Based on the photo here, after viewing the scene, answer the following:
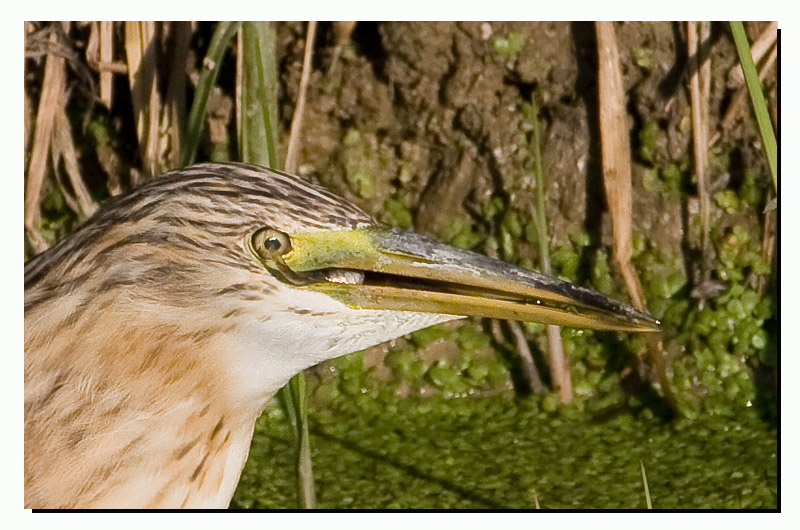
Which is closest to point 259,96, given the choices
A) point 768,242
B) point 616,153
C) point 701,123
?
point 616,153

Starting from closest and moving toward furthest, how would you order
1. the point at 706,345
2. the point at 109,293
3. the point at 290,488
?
the point at 109,293
the point at 290,488
the point at 706,345

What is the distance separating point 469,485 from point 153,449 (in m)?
1.21

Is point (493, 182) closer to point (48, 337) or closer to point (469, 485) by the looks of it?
point (469, 485)

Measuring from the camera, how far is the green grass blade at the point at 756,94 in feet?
8.32

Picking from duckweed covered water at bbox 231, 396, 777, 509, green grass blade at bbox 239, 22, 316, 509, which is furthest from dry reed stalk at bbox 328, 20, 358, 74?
duckweed covered water at bbox 231, 396, 777, 509

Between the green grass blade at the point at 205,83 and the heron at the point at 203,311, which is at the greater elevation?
the green grass blade at the point at 205,83

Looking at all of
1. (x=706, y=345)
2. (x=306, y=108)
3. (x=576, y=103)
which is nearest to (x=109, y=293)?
(x=306, y=108)

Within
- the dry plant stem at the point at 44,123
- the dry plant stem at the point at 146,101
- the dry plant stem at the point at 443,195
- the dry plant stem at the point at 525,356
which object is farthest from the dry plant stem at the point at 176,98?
the dry plant stem at the point at 525,356

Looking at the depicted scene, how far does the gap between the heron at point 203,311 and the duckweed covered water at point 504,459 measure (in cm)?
88

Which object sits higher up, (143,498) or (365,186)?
(365,186)

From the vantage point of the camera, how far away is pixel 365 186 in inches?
133

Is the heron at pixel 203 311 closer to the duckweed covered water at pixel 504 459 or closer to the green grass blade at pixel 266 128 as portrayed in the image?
the green grass blade at pixel 266 128

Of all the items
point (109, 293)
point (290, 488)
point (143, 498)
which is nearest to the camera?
point (109, 293)
